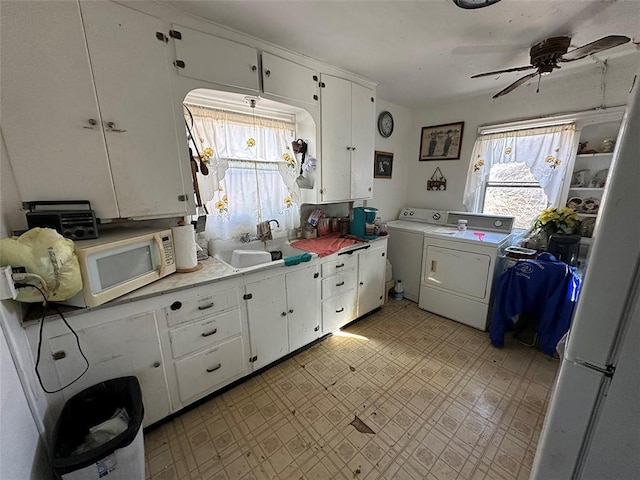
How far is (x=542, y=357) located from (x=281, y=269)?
2.43 m

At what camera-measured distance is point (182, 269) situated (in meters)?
1.72

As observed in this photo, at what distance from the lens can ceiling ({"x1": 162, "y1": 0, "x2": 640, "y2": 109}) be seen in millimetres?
1480

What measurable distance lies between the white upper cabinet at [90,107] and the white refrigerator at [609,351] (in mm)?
1913

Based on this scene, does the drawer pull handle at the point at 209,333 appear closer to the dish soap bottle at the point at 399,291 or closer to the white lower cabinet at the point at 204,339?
the white lower cabinet at the point at 204,339

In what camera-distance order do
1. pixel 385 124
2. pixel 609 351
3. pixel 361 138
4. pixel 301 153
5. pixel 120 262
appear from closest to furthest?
pixel 609 351 → pixel 120 262 → pixel 301 153 → pixel 361 138 → pixel 385 124

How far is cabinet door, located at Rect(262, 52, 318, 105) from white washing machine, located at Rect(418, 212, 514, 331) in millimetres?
1953

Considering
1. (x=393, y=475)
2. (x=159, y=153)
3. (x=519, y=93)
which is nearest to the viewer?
(x=393, y=475)

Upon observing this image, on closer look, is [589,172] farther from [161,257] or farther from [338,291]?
[161,257]

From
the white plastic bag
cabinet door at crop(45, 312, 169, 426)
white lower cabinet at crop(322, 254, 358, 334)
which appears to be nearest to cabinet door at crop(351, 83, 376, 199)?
white lower cabinet at crop(322, 254, 358, 334)

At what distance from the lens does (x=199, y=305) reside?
1.63m

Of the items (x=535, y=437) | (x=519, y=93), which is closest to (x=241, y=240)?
(x=535, y=437)

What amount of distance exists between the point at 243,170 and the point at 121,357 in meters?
1.60

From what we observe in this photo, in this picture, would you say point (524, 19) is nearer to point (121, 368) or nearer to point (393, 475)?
point (393, 475)

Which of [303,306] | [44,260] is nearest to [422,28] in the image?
[303,306]
